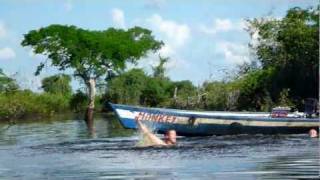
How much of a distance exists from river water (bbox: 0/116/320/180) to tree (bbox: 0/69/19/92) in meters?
51.3

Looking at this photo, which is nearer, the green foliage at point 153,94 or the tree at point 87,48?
the tree at point 87,48

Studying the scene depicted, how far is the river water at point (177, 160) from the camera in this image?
54.3 feet

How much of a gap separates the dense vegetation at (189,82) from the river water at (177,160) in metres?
13.6

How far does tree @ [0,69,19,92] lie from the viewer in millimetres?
79375

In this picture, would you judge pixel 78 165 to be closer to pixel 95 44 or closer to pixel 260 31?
pixel 260 31

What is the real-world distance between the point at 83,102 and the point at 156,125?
176 ft

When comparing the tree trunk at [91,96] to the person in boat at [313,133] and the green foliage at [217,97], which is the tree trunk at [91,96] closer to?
the green foliage at [217,97]

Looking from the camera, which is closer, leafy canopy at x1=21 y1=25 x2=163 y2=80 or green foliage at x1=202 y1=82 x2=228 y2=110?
green foliage at x1=202 y1=82 x2=228 y2=110

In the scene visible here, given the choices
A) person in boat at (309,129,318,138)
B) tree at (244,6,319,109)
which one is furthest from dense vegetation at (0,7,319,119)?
person in boat at (309,129,318,138)

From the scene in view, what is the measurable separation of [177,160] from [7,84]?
203 ft

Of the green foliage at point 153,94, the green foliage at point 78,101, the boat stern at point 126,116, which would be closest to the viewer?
the boat stern at point 126,116

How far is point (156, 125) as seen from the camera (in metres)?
30.4

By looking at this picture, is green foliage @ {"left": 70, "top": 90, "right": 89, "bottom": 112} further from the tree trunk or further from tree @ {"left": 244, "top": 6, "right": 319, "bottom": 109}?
tree @ {"left": 244, "top": 6, "right": 319, "bottom": 109}

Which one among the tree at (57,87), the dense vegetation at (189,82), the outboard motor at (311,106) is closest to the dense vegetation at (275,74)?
the dense vegetation at (189,82)
